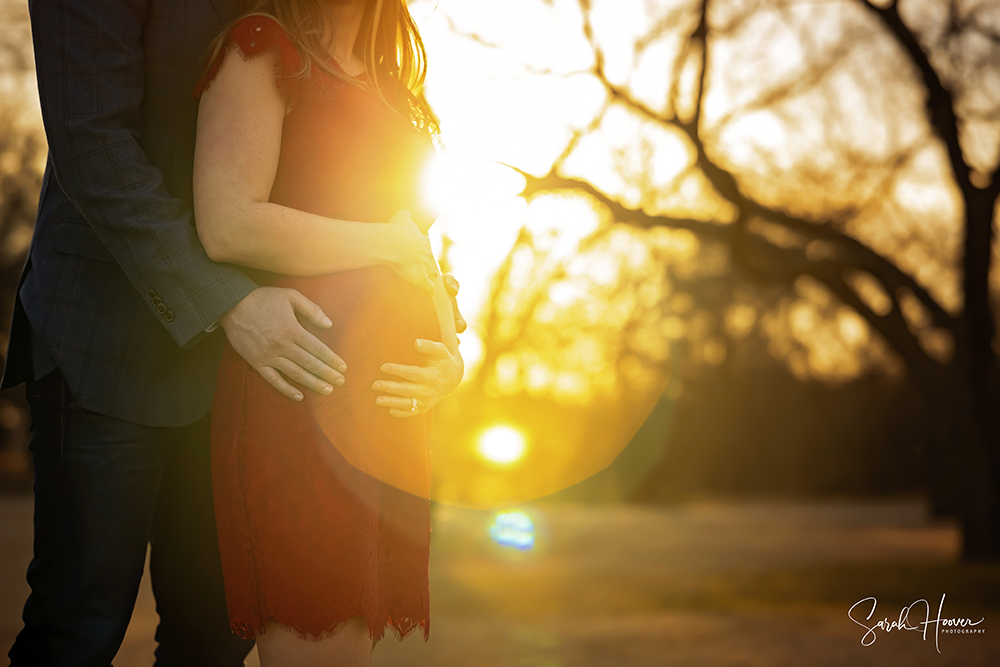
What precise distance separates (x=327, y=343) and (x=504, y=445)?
2189 centimetres

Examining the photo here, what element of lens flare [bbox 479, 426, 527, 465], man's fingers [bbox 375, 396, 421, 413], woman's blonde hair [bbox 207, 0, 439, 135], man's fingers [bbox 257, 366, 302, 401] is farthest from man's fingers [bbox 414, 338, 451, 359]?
lens flare [bbox 479, 426, 527, 465]

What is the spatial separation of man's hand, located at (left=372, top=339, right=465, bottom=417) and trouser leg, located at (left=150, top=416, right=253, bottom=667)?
45cm

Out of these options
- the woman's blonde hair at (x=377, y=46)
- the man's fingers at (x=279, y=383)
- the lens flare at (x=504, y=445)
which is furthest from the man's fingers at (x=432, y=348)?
the lens flare at (x=504, y=445)

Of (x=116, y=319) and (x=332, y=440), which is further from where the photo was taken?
(x=116, y=319)

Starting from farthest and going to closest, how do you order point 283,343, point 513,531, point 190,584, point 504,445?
point 504,445 → point 513,531 → point 190,584 → point 283,343

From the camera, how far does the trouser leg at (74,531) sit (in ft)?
4.31

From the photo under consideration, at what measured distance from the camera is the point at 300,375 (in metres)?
1.25

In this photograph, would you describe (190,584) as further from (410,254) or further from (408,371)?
(410,254)

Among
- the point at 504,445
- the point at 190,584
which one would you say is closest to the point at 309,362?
the point at 190,584

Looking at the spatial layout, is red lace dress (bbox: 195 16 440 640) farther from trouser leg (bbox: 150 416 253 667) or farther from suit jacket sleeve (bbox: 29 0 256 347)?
trouser leg (bbox: 150 416 253 667)

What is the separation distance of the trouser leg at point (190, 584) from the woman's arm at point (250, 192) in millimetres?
493

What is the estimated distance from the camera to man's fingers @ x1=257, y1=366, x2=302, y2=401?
1.25m

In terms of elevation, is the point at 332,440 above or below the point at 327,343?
below

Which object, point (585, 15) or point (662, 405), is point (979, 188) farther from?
point (662, 405)
